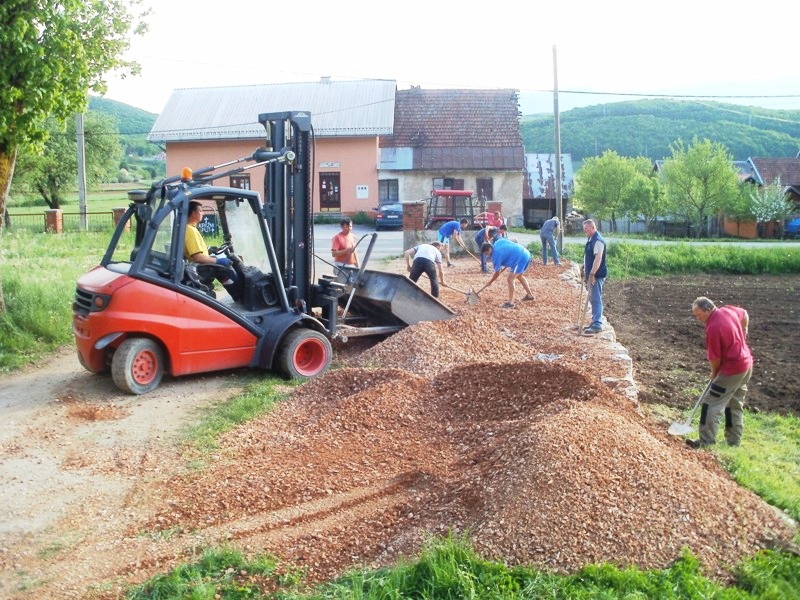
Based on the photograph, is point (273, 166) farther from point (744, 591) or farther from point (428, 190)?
point (428, 190)

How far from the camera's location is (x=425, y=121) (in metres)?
47.5

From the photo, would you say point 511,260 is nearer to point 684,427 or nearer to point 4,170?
point 684,427

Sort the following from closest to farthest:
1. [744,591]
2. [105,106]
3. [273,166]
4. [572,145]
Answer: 1. [744,591]
2. [273,166]
3. [572,145]
4. [105,106]

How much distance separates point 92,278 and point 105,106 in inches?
6129

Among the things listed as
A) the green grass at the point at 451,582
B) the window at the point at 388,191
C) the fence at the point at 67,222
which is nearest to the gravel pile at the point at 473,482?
the green grass at the point at 451,582

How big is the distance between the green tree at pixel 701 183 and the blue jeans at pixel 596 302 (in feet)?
130

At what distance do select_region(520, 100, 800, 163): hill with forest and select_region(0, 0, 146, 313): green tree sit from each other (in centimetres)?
8589

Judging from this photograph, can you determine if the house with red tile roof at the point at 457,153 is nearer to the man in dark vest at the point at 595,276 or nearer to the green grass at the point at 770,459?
the man in dark vest at the point at 595,276

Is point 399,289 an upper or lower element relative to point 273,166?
lower

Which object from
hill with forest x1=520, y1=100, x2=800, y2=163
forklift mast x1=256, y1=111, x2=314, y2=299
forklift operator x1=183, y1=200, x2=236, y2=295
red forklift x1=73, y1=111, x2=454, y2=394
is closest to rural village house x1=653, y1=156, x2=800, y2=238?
hill with forest x1=520, y1=100, x2=800, y2=163

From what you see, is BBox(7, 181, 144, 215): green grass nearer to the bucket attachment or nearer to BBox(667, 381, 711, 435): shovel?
the bucket attachment

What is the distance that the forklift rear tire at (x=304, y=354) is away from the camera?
31.8ft

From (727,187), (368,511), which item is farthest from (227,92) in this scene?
(368,511)

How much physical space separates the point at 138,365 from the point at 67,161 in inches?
1599
